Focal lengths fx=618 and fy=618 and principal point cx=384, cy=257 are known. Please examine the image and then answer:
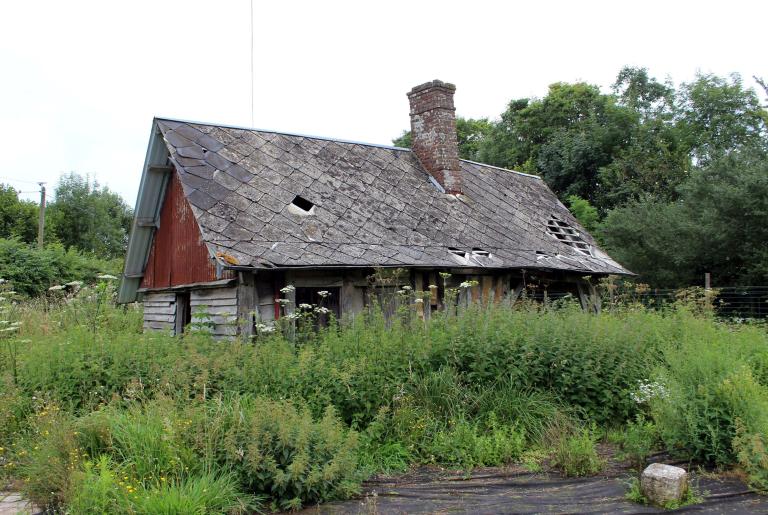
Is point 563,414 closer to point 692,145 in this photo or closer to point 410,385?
point 410,385

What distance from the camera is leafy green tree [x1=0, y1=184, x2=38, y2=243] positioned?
109ft

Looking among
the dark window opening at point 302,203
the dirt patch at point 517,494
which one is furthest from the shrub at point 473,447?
the dark window opening at point 302,203

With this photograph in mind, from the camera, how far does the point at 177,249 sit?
11.4 metres

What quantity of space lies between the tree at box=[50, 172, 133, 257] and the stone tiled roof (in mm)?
28588

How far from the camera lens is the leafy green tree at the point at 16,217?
33250 mm

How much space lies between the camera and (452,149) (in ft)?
47.6

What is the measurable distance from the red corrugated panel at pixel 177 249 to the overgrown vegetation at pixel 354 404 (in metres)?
2.28

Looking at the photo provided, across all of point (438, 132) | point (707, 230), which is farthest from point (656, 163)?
point (438, 132)

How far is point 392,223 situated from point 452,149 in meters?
3.62

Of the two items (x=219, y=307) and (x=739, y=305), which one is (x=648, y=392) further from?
(x=739, y=305)

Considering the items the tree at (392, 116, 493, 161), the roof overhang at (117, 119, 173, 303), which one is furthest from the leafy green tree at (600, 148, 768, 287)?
the tree at (392, 116, 493, 161)

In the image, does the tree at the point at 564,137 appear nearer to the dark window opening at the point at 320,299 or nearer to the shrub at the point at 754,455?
the dark window opening at the point at 320,299

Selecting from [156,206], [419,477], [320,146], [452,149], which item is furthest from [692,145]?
[419,477]

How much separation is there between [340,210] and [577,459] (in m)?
6.60
